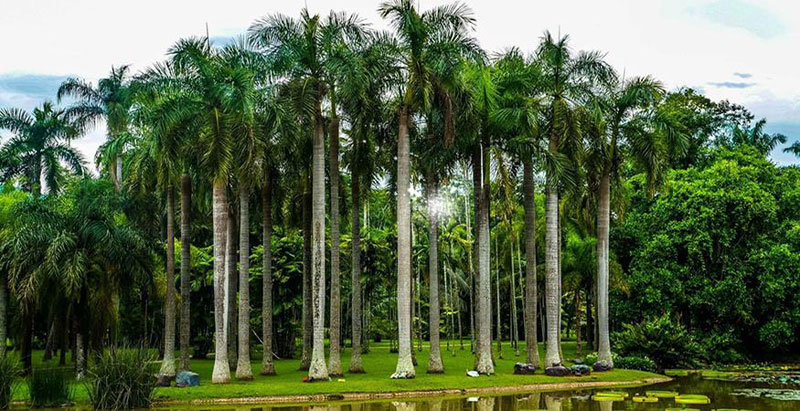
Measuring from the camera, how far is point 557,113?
3152 centimetres

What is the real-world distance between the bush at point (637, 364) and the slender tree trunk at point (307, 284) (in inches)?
542

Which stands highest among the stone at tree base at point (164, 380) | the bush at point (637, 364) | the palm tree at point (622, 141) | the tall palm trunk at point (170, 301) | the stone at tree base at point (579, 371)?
the palm tree at point (622, 141)

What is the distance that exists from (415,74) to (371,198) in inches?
355

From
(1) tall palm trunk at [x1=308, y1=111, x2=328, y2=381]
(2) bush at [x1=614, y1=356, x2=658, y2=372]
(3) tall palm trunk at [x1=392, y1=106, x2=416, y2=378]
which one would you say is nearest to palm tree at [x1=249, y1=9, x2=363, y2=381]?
(1) tall palm trunk at [x1=308, y1=111, x2=328, y2=381]

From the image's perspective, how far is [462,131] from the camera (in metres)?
29.5

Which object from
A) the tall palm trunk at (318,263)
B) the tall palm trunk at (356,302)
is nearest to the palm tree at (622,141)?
the tall palm trunk at (356,302)

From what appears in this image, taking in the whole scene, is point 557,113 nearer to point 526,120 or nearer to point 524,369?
point 526,120

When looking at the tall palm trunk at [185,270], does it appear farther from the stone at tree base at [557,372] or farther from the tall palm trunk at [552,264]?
the tall palm trunk at [552,264]

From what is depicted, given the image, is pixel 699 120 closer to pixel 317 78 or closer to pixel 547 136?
pixel 547 136

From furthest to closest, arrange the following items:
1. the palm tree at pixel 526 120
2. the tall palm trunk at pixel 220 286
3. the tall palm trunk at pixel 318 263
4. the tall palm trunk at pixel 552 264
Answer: the tall palm trunk at pixel 552 264, the palm tree at pixel 526 120, the tall palm trunk at pixel 318 263, the tall palm trunk at pixel 220 286

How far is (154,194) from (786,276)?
30613 mm

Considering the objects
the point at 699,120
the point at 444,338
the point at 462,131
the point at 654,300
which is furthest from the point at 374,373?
the point at 444,338

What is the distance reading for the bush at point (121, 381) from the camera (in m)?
19.5

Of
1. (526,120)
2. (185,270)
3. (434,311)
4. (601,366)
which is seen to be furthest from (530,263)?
(185,270)
